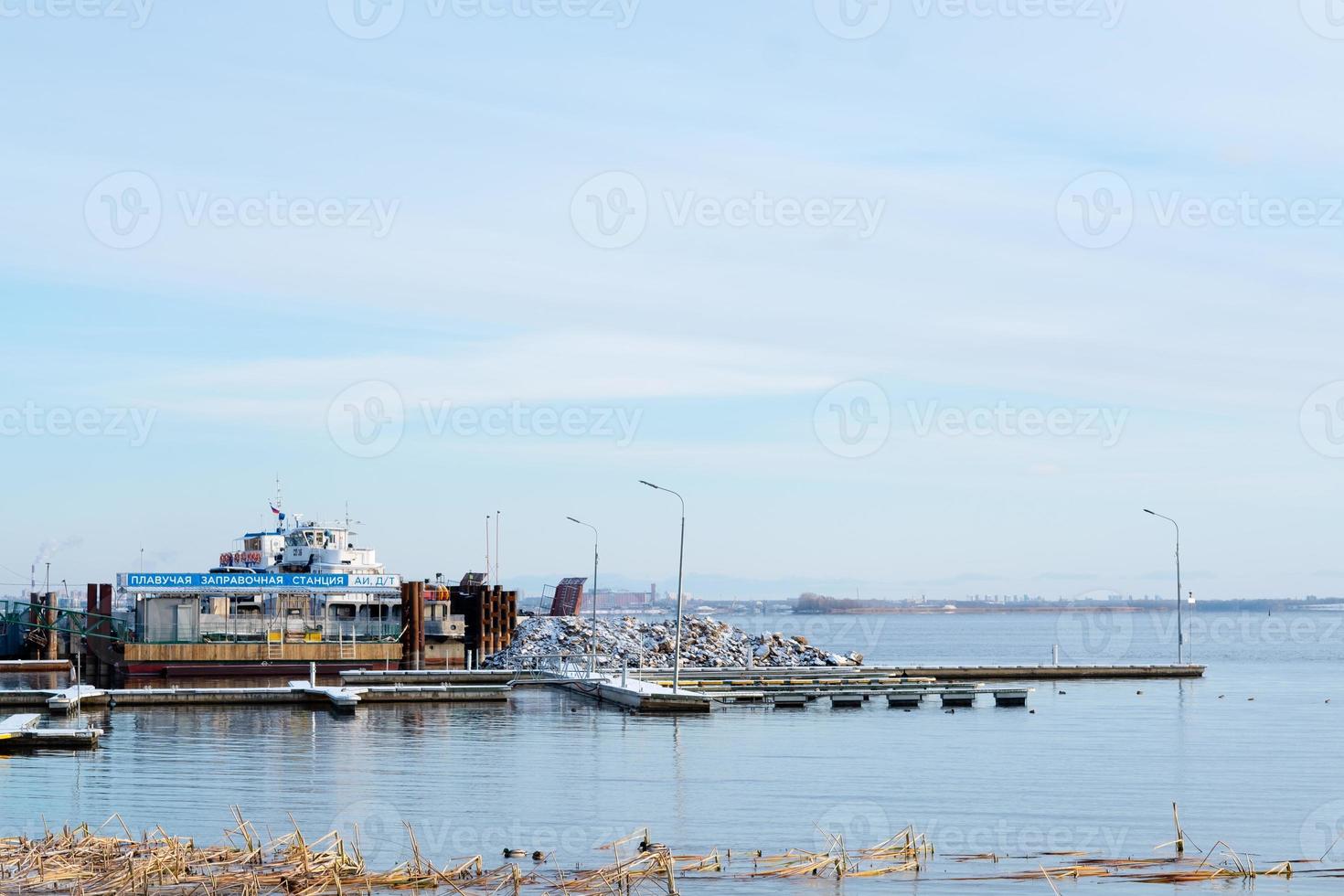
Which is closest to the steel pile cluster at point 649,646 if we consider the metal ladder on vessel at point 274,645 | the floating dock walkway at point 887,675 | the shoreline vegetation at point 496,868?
the floating dock walkway at point 887,675

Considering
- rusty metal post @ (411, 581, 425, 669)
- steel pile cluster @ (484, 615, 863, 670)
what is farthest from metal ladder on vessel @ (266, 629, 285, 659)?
steel pile cluster @ (484, 615, 863, 670)

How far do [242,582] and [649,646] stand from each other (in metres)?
26.3

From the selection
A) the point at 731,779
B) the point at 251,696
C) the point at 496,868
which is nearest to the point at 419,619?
the point at 251,696

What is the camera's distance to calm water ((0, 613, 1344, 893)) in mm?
31438

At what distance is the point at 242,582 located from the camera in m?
76.8

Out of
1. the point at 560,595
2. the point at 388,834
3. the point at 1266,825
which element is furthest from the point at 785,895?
the point at 560,595

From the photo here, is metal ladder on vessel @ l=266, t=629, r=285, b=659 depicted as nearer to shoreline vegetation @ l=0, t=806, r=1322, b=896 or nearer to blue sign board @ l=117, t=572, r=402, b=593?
blue sign board @ l=117, t=572, r=402, b=593

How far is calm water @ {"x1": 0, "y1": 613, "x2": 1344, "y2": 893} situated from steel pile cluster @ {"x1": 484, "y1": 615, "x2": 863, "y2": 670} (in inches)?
773

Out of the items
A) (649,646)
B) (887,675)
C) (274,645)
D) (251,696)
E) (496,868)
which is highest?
(274,645)

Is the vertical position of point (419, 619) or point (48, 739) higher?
point (419, 619)

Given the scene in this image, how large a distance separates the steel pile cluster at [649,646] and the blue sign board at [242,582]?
8872 millimetres

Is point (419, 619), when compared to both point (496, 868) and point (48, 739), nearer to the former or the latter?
point (48, 739)

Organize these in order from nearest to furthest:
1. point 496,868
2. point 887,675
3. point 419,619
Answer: point 496,868
point 419,619
point 887,675

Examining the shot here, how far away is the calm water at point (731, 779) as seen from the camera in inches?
1238
